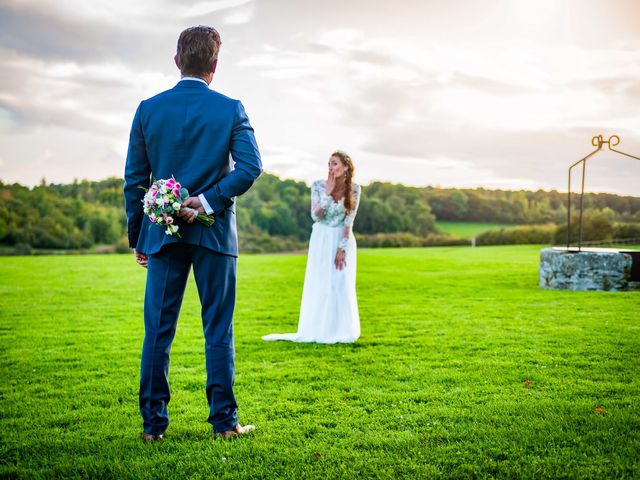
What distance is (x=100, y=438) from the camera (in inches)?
173

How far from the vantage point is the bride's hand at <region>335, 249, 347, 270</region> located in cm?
862

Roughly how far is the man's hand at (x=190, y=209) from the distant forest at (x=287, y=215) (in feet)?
101

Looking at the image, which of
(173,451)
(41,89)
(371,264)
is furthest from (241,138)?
(371,264)

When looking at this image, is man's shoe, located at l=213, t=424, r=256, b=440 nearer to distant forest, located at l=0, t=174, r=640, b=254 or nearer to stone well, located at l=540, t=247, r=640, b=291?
stone well, located at l=540, t=247, r=640, b=291

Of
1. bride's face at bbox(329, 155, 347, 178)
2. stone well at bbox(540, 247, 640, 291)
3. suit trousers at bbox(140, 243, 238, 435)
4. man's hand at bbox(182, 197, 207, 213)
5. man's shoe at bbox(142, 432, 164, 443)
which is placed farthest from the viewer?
stone well at bbox(540, 247, 640, 291)

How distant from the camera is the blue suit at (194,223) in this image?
13.3 feet

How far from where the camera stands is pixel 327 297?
340 inches

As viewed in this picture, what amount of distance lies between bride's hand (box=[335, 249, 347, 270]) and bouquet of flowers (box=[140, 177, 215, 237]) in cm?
481

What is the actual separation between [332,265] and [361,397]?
11.2ft

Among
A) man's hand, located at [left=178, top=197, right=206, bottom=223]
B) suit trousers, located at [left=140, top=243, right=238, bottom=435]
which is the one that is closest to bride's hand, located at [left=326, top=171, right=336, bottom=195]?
suit trousers, located at [left=140, top=243, right=238, bottom=435]

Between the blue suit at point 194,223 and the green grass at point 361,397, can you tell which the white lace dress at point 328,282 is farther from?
the blue suit at point 194,223

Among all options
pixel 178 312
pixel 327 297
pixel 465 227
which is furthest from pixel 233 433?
pixel 465 227

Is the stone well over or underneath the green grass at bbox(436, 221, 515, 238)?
underneath

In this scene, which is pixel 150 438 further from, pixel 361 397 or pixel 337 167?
pixel 337 167
